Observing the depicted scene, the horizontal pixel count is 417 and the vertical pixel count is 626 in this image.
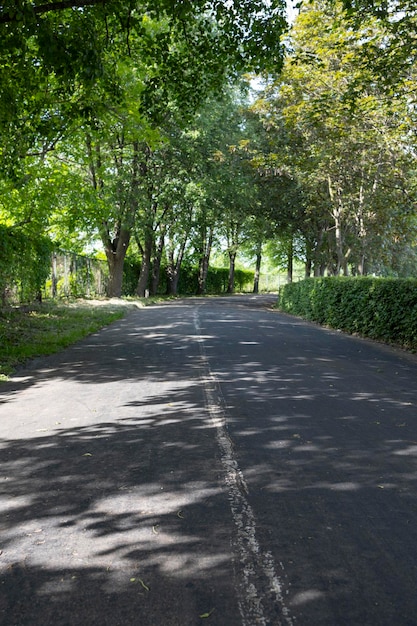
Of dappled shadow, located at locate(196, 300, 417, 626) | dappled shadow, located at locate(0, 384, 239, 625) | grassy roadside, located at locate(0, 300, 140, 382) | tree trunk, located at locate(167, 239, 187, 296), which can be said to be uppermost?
tree trunk, located at locate(167, 239, 187, 296)

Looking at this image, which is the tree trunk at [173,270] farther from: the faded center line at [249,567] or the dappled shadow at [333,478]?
the faded center line at [249,567]

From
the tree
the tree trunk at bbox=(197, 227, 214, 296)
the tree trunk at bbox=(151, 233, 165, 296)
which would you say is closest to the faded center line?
the tree

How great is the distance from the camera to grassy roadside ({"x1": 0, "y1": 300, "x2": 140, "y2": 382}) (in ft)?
35.3

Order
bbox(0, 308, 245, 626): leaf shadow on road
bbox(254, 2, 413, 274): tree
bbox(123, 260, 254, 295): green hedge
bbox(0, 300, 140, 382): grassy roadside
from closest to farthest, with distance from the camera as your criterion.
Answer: bbox(0, 308, 245, 626): leaf shadow on road
bbox(0, 300, 140, 382): grassy roadside
bbox(254, 2, 413, 274): tree
bbox(123, 260, 254, 295): green hedge

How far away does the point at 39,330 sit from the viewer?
14234 millimetres

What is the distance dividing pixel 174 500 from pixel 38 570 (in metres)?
1.17

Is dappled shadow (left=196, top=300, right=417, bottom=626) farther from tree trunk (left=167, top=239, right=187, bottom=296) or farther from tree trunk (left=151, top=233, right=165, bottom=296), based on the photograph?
tree trunk (left=167, top=239, right=187, bottom=296)

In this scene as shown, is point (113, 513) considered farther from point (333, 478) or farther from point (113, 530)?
point (333, 478)

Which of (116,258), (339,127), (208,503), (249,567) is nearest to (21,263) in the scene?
(339,127)

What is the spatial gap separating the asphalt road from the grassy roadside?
2541mm

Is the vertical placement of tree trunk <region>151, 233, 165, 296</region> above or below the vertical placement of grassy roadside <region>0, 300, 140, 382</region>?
above

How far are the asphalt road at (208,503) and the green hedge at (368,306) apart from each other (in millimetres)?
5708

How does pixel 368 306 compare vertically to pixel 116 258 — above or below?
below

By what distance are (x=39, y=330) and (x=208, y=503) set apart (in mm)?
11153
